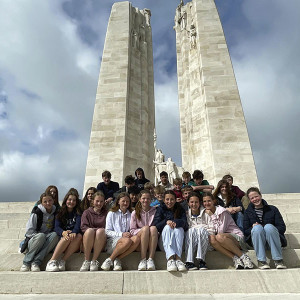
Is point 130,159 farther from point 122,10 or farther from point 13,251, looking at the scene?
point 122,10

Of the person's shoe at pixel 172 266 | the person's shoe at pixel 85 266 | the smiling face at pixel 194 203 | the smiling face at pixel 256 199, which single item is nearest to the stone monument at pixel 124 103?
the smiling face at pixel 194 203

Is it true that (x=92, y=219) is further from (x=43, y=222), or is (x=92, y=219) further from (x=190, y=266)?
(x=190, y=266)

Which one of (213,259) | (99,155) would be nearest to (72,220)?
(213,259)

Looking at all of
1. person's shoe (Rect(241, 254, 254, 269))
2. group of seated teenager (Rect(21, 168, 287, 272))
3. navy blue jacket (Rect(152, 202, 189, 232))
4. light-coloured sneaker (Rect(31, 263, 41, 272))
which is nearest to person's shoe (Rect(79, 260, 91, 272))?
group of seated teenager (Rect(21, 168, 287, 272))

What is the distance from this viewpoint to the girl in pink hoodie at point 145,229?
3.19 m

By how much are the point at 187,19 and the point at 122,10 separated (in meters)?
4.15

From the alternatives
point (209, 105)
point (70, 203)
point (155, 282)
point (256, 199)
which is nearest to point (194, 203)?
point (256, 199)

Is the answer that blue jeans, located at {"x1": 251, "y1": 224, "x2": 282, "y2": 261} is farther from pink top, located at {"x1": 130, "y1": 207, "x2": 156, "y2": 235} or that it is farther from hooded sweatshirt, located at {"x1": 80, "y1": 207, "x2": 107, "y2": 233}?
hooded sweatshirt, located at {"x1": 80, "y1": 207, "x2": 107, "y2": 233}

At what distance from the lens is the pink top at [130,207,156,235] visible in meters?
3.77

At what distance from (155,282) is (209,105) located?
31.1ft

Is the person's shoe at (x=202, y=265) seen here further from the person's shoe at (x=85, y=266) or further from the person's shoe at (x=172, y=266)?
the person's shoe at (x=85, y=266)

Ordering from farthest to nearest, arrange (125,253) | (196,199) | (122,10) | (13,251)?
(122,10)
(13,251)
(196,199)
(125,253)

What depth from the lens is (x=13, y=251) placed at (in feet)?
13.6

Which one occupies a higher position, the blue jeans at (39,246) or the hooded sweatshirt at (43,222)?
the hooded sweatshirt at (43,222)
